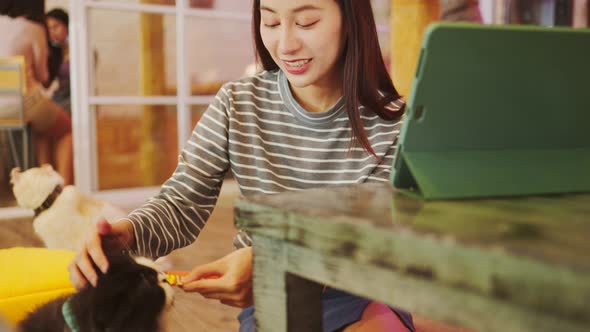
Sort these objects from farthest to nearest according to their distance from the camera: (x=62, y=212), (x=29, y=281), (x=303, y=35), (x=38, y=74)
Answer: (x=38, y=74), (x=62, y=212), (x=29, y=281), (x=303, y=35)

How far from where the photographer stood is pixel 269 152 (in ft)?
3.65

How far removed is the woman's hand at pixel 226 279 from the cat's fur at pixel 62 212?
1.57 m

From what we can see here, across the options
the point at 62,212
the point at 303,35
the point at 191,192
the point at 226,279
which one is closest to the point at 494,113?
the point at 226,279

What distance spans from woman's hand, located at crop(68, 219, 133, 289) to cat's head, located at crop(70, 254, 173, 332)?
2 centimetres

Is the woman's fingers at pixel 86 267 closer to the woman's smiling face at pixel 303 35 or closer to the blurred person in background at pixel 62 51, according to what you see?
the woman's smiling face at pixel 303 35

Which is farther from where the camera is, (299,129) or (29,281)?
(29,281)

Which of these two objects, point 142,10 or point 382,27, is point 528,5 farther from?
point 142,10

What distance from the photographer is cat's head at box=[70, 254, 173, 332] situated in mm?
824

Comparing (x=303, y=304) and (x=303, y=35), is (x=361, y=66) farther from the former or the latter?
(x=303, y=304)

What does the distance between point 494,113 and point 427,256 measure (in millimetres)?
246

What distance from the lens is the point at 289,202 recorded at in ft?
1.63

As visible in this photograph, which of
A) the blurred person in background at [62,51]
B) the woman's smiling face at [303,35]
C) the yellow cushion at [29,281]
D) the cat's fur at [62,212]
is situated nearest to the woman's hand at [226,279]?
the woman's smiling face at [303,35]

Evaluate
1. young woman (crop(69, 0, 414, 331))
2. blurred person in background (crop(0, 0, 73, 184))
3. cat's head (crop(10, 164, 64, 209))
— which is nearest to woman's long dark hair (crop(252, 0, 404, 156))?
young woman (crop(69, 0, 414, 331))

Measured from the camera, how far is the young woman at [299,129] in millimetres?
988
